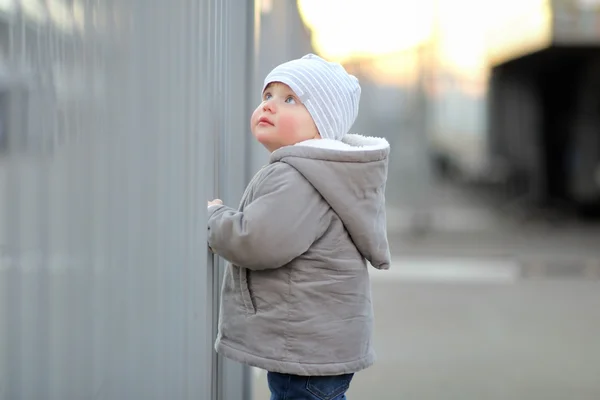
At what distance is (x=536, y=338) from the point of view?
5047 mm

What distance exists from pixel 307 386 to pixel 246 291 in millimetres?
291

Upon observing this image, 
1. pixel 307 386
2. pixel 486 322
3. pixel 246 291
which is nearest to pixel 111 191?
pixel 246 291

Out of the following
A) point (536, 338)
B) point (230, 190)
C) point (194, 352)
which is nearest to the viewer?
point (194, 352)

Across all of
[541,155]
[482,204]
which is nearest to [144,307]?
[482,204]

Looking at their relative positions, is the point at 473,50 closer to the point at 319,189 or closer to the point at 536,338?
the point at 536,338

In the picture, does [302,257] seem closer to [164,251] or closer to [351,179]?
[351,179]

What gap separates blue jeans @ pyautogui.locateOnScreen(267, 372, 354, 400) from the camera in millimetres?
1986

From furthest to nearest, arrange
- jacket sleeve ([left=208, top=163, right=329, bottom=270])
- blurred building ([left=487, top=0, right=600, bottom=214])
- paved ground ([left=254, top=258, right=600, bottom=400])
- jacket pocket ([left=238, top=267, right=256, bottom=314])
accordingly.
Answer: blurred building ([left=487, top=0, right=600, bottom=214])
paved ground ([left=254, top=258, right=600, bottom=400])
jacket pocket ([left=238, top=267, right=256, bottom=314])
jacket sleeve ([left=208, top=163, right=329, bottom=270])

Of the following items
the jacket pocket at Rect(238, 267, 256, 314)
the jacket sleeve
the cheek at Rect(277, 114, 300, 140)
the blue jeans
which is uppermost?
the cheek at Rect(277, 114, 300, 140)

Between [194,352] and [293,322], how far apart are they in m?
0.35

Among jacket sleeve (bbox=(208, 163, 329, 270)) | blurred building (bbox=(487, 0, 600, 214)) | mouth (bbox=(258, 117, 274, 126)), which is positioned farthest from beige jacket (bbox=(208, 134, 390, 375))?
blurred building (bbox=(487, 0, 600, 214))

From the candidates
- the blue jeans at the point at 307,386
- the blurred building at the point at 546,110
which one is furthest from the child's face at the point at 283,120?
the blurred building at the point at 546,110

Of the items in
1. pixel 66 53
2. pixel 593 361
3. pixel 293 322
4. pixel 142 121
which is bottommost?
pixel 593 361

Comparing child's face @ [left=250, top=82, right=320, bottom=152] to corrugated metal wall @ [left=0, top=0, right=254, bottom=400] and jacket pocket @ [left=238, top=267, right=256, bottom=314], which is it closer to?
corrugated metal wall @ [left=0, top=0, right=254, bottom=400]
